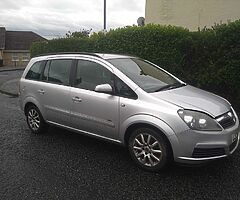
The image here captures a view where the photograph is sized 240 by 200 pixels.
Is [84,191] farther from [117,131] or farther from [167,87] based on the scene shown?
[167,87]

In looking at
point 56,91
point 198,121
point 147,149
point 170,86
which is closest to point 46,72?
point 56,91

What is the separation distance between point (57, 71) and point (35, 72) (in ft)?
2.32

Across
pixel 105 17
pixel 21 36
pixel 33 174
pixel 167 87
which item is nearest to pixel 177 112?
pixel 167 87

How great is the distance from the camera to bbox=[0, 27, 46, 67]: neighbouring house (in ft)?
175

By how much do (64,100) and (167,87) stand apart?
1.77 m

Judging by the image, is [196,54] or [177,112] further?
[196,54]

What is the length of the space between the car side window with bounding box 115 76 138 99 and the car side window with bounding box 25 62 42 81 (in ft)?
6.71

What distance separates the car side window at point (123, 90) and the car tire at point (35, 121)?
2.00 meters

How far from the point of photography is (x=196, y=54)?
8.11 metres

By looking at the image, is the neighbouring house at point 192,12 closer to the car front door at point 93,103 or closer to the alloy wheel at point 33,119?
the car front door at point 93,103

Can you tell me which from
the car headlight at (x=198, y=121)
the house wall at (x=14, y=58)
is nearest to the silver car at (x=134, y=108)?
the car headlight at (x=198, y=121)

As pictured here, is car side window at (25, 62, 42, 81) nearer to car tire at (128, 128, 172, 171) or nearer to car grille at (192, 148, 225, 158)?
car tire at (128, 128, 172, 171)

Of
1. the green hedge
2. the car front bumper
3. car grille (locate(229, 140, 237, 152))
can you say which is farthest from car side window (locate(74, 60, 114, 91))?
the green hedge

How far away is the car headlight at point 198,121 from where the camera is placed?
12.1ft
